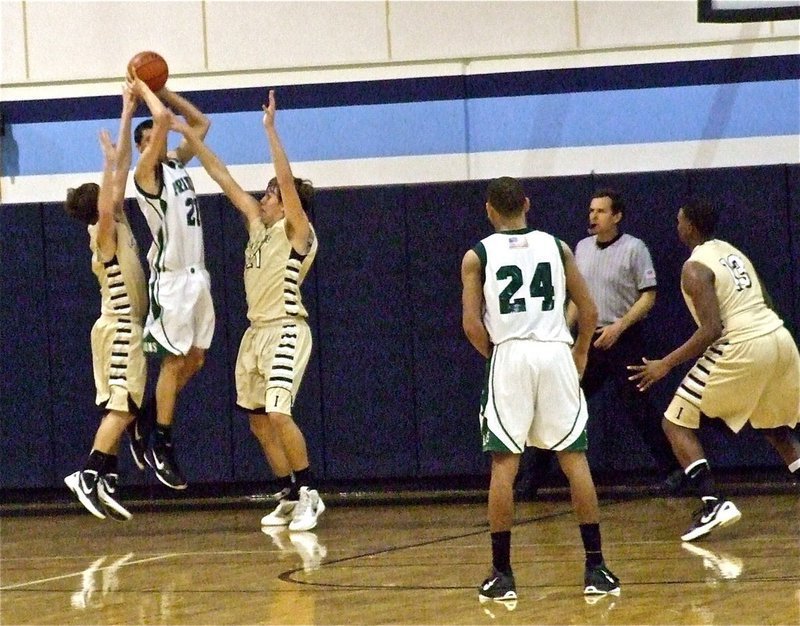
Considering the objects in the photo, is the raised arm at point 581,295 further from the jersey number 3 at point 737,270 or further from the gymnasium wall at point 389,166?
the gymnasium wall at point 389,166

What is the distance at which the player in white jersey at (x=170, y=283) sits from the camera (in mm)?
8141

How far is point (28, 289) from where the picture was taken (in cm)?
1012

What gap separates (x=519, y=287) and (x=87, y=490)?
10.6 feet

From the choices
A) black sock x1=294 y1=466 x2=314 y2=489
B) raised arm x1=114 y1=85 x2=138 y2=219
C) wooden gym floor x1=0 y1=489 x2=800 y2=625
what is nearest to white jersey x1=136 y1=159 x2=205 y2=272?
raised arm x1=114 y1=85 x2=138 y2=219

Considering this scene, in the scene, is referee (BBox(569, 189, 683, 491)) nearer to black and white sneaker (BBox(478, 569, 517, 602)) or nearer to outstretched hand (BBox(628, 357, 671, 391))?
outstretched hand (BBox(628, 357, 671, 391))

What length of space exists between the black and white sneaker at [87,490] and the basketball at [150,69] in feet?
7.12

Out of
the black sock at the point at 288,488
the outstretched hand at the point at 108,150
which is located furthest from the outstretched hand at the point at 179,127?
the black sock at the point at 288,488

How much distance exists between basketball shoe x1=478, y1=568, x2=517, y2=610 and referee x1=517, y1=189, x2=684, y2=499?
11.1 feet

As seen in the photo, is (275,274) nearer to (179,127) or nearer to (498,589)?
(179,127)

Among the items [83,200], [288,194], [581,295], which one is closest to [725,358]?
[581,295]

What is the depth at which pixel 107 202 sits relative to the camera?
802 centimetres

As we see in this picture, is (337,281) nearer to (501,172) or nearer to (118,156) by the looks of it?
(501,172)

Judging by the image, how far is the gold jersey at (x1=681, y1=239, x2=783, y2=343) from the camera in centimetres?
750

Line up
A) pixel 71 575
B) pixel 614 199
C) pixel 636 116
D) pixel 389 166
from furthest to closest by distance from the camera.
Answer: pixel 389 166, pixel 636 116, pixel 614 199, pixel 71 575
